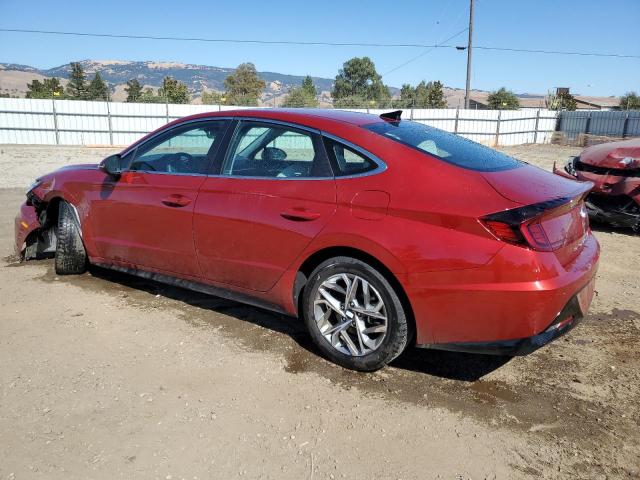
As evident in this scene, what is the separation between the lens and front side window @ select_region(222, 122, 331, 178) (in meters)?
3.41

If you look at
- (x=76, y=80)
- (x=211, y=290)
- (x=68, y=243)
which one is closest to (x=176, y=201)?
(x=211, y=290)

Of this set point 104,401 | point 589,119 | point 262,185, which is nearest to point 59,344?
point 104,401

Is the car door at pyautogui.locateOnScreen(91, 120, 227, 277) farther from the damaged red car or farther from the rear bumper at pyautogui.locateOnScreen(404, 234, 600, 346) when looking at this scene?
the damaged red car

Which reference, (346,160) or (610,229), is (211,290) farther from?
(610,229)

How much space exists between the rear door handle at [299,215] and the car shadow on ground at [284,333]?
935mm

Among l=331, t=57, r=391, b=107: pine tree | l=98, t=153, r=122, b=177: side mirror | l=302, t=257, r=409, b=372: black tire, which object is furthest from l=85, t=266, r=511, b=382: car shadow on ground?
l=331, t=57, r=391, b=107: pine tree

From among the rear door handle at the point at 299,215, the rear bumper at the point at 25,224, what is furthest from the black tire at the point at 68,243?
the rear door handle at the point at 299,215

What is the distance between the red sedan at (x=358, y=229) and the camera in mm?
2682

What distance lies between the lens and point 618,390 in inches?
119

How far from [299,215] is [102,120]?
24978 mm

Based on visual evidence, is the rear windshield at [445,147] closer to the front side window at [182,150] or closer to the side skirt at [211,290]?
the front side window at [182,150]

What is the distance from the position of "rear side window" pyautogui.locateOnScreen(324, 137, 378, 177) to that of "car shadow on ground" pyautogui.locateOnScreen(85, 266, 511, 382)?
125 cm

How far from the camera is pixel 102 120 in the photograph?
25172 mm

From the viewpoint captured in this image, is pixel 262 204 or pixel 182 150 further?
pixel 182 150
